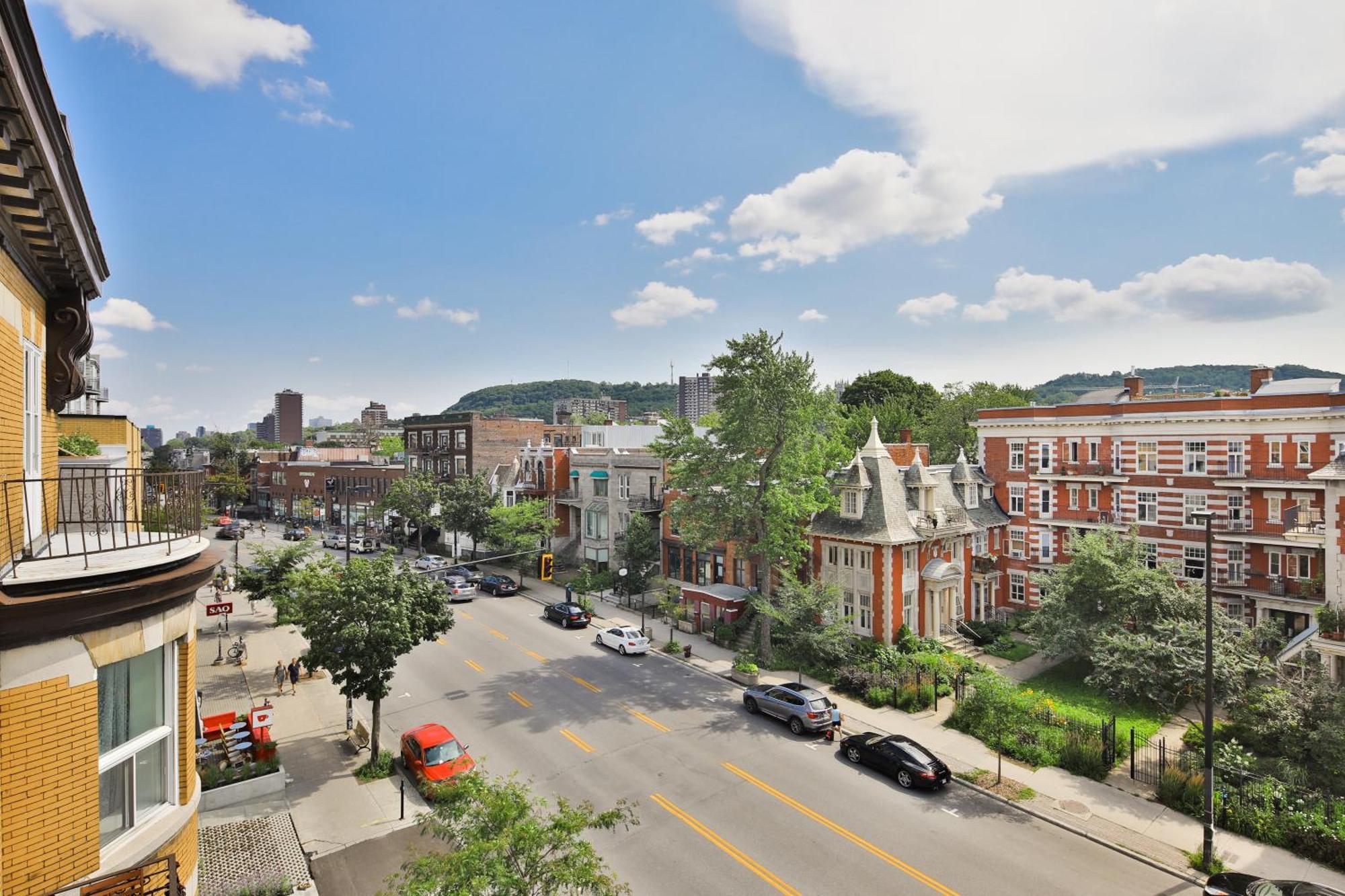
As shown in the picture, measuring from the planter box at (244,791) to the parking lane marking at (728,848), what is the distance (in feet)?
34.6

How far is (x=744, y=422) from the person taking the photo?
3164 cm

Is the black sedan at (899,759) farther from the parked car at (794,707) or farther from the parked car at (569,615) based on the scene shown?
the parked car at (569,615)

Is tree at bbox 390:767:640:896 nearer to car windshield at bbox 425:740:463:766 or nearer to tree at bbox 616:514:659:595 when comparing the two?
car windshield at bbox 425:740:463:766

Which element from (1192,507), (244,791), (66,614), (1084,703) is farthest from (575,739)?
(1192,507)

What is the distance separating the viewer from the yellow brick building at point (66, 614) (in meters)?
5.32

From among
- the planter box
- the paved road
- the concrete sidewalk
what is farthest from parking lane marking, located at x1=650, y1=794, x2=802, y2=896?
the planter box

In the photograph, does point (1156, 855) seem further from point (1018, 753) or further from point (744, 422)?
point (744, 422)

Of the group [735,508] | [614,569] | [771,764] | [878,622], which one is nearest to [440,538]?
[614,569]

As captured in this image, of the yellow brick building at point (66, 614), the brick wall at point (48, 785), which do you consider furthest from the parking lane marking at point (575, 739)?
the brick wall at point (48, 785)

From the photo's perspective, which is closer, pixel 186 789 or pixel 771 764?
pixel 186 789

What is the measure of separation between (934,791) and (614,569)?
30.9 m

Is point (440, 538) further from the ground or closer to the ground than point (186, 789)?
closer to the ground

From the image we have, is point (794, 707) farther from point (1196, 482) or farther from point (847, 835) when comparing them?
point (1196, 482)

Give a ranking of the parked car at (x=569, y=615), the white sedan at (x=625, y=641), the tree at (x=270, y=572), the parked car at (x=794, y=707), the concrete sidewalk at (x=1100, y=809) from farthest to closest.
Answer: the parked car at (x=569, y=615), the tree at (x=270, y=572), the white sedan at (x=625, y=641), the parked car at (x=794, y=707), the concrete sidewalk at (x=1100, y=809)
